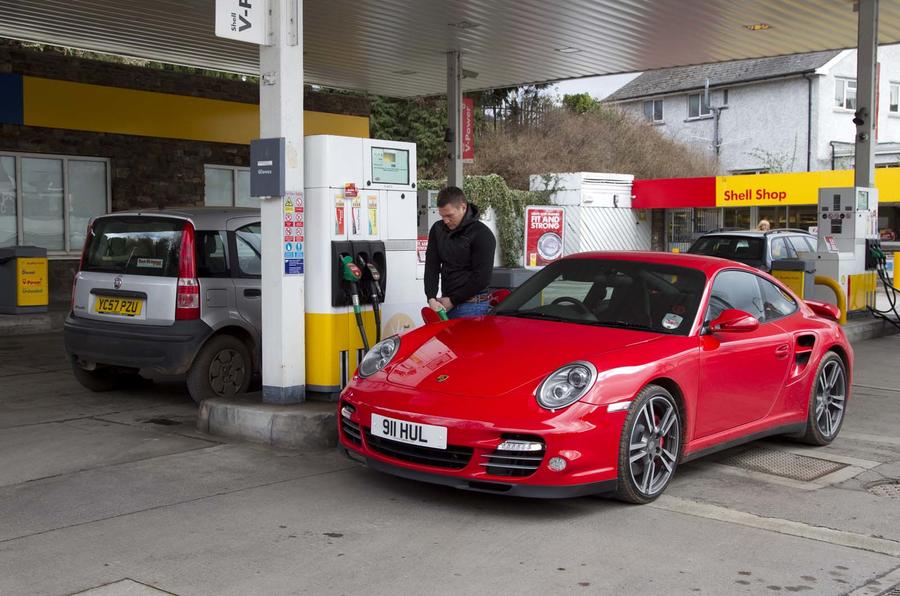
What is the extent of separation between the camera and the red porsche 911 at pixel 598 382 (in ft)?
16.4

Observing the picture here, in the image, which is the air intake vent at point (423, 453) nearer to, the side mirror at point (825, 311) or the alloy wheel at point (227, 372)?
the alloy wheel at point (227, 372)

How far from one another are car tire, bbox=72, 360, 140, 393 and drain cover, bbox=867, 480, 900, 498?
626 centimetres

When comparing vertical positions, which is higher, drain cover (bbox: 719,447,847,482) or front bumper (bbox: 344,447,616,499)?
front bumper (bbox: 344,447,616,499)

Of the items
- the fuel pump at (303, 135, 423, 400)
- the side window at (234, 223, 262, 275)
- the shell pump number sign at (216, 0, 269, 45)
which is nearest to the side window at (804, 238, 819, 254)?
the fuel pump at (303, 135, 423, 400)

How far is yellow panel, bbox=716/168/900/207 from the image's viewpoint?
26641 mm

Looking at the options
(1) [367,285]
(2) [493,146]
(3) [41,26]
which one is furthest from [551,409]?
(2) [493,146]

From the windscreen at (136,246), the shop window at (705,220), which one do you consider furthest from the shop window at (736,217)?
the windscreen at (136,246)

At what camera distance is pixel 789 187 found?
1081 inches

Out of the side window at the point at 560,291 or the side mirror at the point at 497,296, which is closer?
the side window at the point at 560,291

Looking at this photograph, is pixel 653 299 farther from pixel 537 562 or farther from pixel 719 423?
pixel 537 562

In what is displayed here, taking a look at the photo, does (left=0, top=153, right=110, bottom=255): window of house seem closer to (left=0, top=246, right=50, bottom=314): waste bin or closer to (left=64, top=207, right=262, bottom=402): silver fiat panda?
(left=0, top=246, right=50, bottom=314): waste bin

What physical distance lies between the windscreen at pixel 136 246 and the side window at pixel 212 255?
183mm

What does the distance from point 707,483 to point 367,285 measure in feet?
9.53

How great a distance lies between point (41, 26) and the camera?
1513 cm
